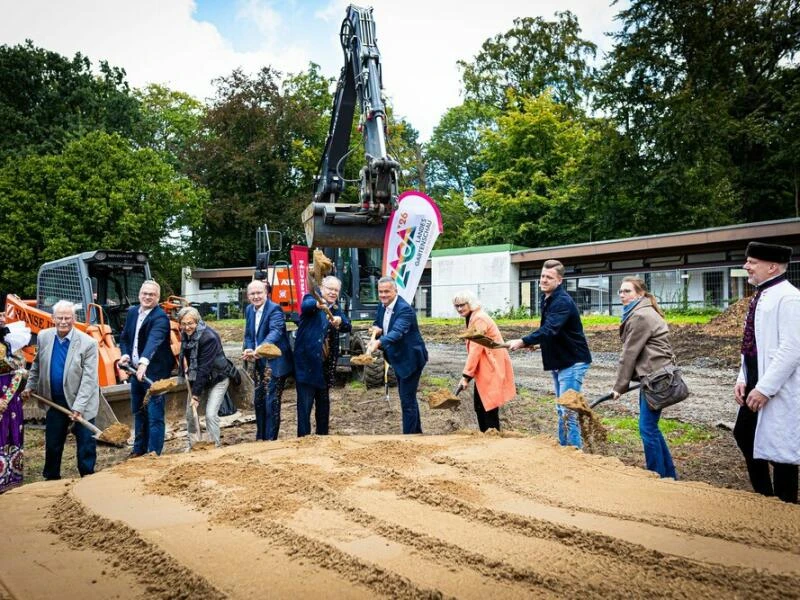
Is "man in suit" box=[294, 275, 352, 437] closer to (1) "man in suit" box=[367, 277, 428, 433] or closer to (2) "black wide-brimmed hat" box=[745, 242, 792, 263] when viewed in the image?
(1) "man in suit" box=[367, 277, 428, 433]

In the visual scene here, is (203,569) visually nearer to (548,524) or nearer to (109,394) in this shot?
(548,524)

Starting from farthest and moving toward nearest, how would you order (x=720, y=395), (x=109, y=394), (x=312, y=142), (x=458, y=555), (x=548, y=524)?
(x=312, y=142) → (x=720, y=395) → (x=109, y=394) → (x=548, y=524) → (x=458, y=555)

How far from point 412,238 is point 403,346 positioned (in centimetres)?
246

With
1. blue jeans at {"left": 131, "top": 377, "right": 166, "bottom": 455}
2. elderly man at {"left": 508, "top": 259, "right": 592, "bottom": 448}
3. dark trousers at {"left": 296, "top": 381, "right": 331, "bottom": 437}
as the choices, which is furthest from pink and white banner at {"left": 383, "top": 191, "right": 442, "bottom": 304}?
blue jeans at {"left": 131, "top": 377, "right": 166, "bottom": 455}

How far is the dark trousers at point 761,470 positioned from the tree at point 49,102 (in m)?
29.3

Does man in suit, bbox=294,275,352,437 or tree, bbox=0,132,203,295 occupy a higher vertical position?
tree, bbox=0,132,203,295

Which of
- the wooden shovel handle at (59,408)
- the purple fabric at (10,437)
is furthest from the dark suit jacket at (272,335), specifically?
the purple fabric at (10,437)

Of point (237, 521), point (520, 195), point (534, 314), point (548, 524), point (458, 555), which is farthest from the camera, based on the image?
point (520, 195)

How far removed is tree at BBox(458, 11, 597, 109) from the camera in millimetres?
37219

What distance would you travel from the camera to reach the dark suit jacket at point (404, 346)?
21.2ft

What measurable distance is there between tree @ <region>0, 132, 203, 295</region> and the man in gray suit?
20.6m

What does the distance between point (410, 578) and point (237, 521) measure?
51.9 inches

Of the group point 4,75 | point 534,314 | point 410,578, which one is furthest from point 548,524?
point 4,75

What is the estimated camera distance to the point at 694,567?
2980 mm
